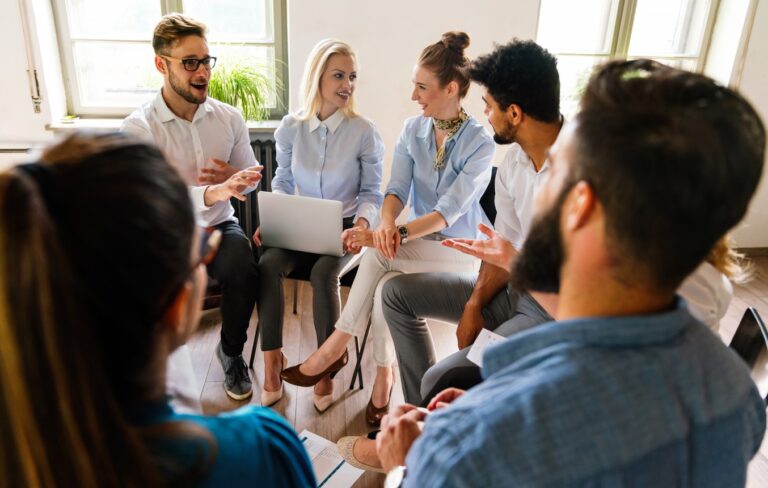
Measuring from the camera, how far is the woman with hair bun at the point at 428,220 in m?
2.13

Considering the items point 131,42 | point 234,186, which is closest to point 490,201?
point 234,186

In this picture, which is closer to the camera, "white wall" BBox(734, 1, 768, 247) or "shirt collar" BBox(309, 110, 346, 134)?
"shirt collar" BBox(309, 110, 346, 134)

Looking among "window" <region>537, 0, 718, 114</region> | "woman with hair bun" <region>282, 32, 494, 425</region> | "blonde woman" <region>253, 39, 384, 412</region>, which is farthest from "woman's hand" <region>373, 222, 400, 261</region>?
"window" <region>537, 0, 718, 114</region>

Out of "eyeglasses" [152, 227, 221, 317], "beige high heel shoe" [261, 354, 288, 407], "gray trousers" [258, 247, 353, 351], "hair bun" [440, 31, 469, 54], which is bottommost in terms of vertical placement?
"beige high heel shoe" [261, 354, 288, 407]

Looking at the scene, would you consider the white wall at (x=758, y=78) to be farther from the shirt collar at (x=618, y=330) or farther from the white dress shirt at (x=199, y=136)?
the shirt collar at (x=618, y=330)

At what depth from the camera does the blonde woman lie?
2182 millimetres

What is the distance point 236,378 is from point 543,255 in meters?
1.74

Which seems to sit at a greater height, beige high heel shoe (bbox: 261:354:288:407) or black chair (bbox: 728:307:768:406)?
black chair (bbox: 728:307:768:406)

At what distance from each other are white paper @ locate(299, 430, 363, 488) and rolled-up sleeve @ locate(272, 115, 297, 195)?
112cm

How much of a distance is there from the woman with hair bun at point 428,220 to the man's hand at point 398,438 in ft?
3.38

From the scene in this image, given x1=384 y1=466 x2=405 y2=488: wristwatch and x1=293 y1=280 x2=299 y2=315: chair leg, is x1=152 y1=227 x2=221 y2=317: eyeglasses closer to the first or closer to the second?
x1=384 y1=466 x2=405 y2=488: wristwatch

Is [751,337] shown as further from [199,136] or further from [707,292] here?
[199,136]

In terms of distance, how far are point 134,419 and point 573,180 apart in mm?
613

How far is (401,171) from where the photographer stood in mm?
2348
